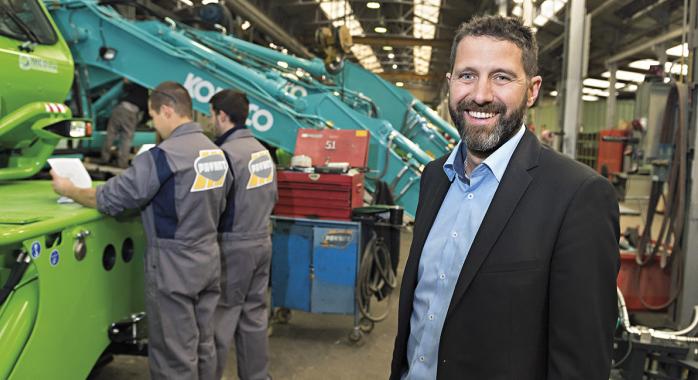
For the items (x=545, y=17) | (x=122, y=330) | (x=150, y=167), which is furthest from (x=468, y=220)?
(x=545, y=17)

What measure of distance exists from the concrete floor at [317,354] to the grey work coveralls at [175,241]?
3.04 feet

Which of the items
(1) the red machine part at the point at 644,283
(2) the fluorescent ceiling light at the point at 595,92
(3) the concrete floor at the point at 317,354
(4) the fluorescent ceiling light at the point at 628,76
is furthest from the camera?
(2) the fluorescent ceiling light at the point at 595,92

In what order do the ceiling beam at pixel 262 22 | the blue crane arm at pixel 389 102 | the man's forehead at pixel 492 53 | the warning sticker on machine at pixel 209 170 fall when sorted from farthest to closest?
the ceiling beam at pixel 262 22
the blue crane arm at pixel 389 102
the warning sticker on machine at pixel 209 170
the man's forehead at pixel 492 53

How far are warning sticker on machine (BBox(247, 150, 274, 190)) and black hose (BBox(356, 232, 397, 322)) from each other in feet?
3.52

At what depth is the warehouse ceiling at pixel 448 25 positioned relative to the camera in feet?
37.1

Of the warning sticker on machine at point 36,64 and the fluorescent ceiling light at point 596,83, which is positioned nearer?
the warning sticker on machine at point 36,64

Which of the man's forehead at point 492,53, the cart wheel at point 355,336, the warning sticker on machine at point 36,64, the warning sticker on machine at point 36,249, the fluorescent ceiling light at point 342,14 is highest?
the fluorescent ceiling light at point 342,14

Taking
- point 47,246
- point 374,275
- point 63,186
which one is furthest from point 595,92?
point 47,246

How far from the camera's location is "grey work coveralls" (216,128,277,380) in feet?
10.8

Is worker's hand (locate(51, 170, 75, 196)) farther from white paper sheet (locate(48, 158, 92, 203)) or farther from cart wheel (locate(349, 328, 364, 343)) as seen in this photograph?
cart wheel (locate(349, 328, 364, 343))

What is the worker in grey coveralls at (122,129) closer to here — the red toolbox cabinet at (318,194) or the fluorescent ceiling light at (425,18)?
the red toolbox cabinet at (318,194)

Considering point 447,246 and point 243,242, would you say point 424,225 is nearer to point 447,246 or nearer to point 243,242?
point 447,246

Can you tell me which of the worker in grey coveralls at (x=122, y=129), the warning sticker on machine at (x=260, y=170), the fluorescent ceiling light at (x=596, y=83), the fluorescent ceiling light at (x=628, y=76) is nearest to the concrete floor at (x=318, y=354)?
the warning sticker on machine at (x=260, y=170)

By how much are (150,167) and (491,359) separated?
1943 millimetres
